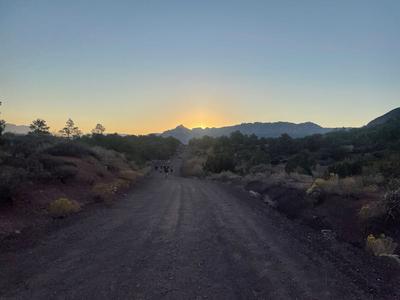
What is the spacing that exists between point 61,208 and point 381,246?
11390 millimetres

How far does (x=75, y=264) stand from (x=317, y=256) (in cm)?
599

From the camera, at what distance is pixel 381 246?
11352 millimetres

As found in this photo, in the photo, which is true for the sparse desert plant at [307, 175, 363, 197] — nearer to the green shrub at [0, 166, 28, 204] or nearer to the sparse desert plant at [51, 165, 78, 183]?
the sparse desert plant at [51, 165, 78, 183]

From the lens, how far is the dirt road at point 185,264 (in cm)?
738

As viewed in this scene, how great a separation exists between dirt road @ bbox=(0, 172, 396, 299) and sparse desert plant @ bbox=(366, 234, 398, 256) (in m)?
0.64

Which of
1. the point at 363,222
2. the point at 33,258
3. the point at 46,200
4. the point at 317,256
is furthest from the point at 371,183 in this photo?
the point at 33,258

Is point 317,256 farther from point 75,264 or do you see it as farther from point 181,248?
point 75,264

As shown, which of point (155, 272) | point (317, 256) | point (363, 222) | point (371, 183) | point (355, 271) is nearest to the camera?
point (155, 272)

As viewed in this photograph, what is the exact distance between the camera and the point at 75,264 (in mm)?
8922

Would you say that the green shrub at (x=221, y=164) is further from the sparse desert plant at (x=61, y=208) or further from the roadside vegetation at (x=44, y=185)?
the sparse desert plant at (x=61, y=208)

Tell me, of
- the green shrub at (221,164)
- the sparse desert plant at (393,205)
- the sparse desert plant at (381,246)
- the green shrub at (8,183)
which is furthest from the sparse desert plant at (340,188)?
the green shrub at (221,164)

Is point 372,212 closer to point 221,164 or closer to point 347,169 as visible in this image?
point 347,169

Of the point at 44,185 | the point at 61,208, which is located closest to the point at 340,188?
the point at 61,208

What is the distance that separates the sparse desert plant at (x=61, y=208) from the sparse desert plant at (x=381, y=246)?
35.7ft
